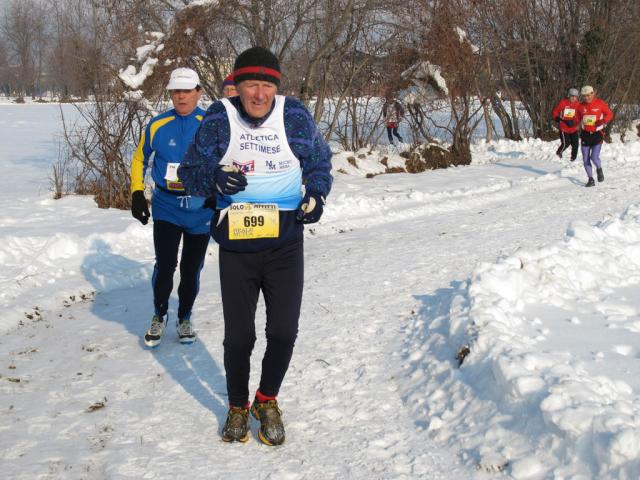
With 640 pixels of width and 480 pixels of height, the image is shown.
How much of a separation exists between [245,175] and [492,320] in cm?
198

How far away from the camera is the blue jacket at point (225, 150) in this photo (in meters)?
3.16

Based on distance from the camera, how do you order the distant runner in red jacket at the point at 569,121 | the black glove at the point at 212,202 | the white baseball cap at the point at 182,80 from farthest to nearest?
the distant runner in red jacket at the point at 569,121
the white baseball cap at the point at 182,80
the black glove at the point at 212,202

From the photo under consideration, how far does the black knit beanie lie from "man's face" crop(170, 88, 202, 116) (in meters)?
1.67

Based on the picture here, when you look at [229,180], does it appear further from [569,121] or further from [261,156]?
[569,121]

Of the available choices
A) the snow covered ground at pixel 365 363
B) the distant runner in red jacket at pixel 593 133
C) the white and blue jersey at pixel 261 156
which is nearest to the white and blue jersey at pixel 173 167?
the snow covered ground at pixel 365 363

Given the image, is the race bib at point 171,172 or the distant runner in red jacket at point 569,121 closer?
the race bib at point 171,172

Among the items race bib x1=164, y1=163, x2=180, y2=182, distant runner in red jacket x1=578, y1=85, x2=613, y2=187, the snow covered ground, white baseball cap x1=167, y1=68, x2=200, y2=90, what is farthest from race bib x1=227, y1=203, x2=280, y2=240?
distant runner in red jacket x1=578, y1=85, x2=613, y2=187

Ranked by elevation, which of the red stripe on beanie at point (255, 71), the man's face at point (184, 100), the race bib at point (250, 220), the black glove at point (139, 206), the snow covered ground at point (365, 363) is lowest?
the snow covered ground at point (365, 363)

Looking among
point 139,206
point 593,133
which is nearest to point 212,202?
point 139,206

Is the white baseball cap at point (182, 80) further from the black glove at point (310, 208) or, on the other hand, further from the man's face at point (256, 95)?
the black glove at point (310, 208)

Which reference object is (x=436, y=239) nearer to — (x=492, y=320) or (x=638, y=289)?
(x=638, y=289)

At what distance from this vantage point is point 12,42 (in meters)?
71.6

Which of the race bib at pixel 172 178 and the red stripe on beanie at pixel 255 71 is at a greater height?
the red stripe on beanie at pixel 255 71

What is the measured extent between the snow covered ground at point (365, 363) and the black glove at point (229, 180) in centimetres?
128
